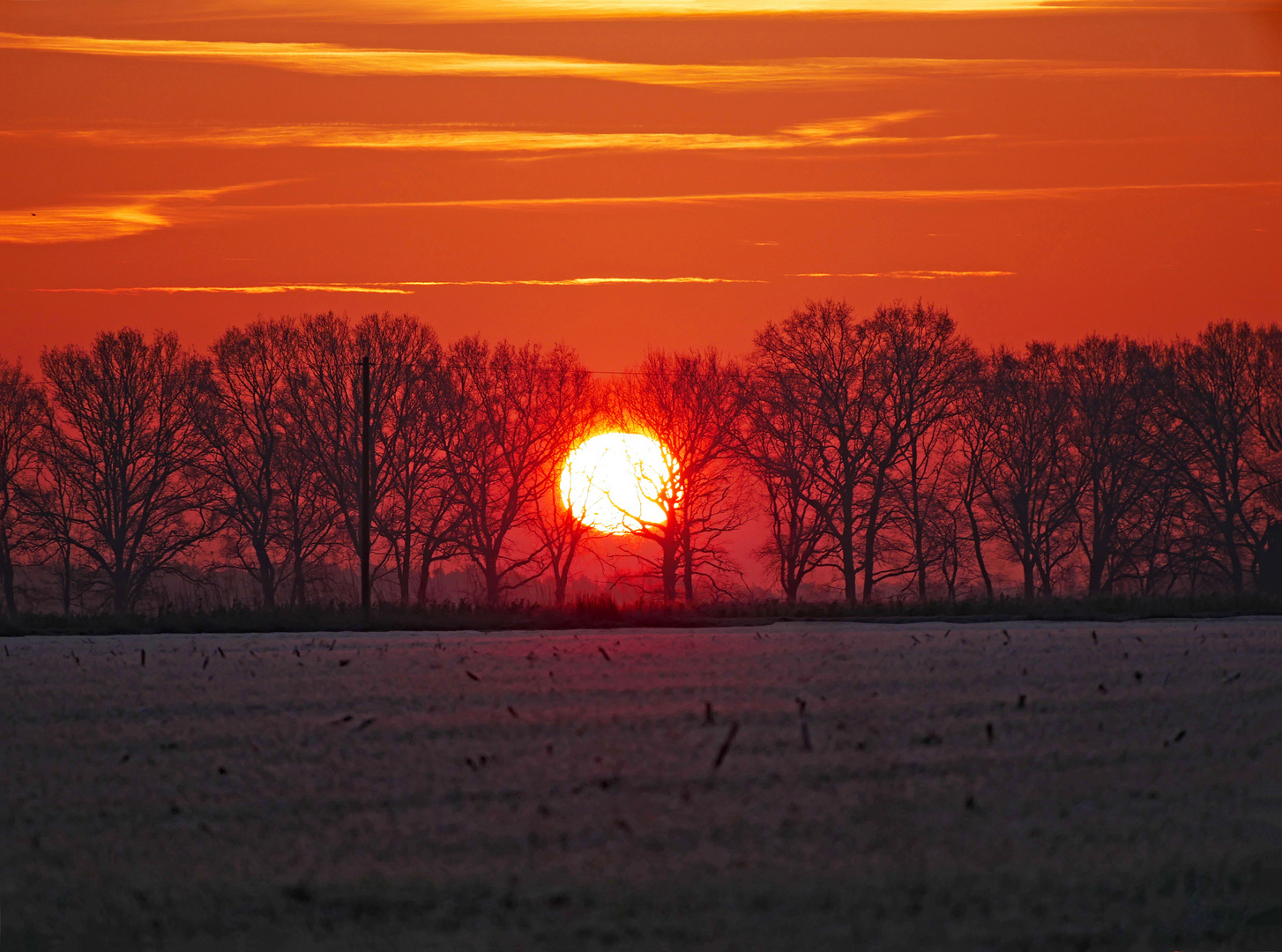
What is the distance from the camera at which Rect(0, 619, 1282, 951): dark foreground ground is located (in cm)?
388

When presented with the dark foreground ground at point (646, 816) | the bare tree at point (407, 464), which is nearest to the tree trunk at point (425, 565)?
the bare tree at point (407, 464)

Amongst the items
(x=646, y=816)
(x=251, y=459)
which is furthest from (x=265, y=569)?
(x=646, y=816)

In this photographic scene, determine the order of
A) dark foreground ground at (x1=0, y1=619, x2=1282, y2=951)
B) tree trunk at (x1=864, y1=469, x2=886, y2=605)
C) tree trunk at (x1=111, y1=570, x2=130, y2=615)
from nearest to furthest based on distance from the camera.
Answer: dark foreground ground at (x1=0, y1=619, x2=1282, y2=951) < tree trunk at (x1=111, y1=570, x2=130, y2=615) < tree trunk at (x1=864, y1=469, x2=886, y2=605)

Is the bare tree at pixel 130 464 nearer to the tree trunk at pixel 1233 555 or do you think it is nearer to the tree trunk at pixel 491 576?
the tree trunk at pixel 491 576

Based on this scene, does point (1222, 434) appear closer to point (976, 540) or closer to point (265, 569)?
point (976, 540)

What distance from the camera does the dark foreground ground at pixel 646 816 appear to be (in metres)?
3.88

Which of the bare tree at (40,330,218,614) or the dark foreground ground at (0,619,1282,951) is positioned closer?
the dark foreground ground at (0,619,1282,951)

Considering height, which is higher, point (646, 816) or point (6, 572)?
point (6, 572)

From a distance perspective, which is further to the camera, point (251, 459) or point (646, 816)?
point (251, 459)

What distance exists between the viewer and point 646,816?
15.9ft

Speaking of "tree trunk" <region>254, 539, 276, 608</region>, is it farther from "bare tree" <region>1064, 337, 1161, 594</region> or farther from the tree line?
"bare tree" <region>1064, 337, 1161, 594</region>

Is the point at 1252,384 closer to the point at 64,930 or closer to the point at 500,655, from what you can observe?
the point at 500,655

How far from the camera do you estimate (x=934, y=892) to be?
405 centimetres

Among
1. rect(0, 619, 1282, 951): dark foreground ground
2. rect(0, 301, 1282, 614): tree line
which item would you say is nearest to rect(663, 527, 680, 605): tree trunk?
rect(0, 301, 1282, 614): tree line
